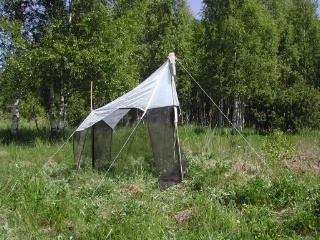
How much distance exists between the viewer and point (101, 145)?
8469 millimetres

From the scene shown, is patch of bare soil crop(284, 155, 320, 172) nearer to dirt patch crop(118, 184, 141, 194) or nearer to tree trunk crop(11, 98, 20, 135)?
dirt patch crop(118, 184, 141, 194)

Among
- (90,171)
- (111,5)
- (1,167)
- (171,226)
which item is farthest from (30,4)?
(171,226)

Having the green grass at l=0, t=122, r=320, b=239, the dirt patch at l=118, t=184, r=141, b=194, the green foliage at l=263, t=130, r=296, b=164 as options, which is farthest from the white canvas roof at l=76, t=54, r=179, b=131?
the green foliage at l=263, t=130, r=296, b=164

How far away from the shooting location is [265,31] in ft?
59.4

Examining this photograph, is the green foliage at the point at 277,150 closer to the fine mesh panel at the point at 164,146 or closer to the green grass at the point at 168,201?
the green grass at the point at 168,201

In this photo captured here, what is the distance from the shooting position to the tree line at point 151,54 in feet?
42.5

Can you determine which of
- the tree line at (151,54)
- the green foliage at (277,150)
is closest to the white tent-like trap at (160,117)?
the green foliage at (277,150)

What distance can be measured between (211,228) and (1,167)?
5.52m

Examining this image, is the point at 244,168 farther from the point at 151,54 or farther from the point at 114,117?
the point at 151,54

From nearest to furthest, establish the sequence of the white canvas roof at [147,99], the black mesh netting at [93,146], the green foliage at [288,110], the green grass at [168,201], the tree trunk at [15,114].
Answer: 1. the green grass at [168,201]
2. the white canvas roof at [147,99]
3. the black mesh netting at [93,146]
4. the tree trunk at [15,114]
5. the green foliage at [288,110]

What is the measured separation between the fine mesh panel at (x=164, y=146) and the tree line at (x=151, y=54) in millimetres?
4634

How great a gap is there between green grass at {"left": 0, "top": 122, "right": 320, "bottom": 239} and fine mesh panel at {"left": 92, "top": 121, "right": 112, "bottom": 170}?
1.26 ft

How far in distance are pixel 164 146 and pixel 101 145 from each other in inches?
77.1

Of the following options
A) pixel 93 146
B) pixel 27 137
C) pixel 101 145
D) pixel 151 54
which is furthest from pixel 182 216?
pixel 151 54
